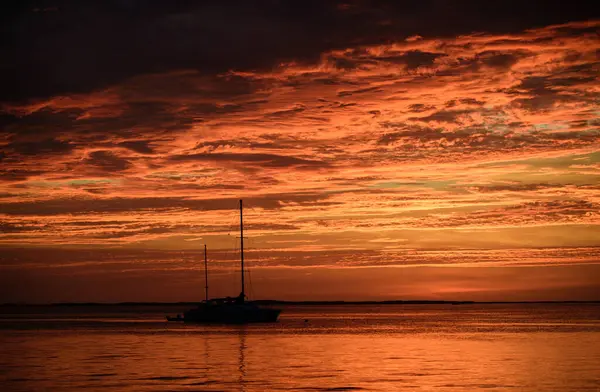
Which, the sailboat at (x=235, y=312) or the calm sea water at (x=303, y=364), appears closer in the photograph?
the calm sea water at (x=303, y=364)

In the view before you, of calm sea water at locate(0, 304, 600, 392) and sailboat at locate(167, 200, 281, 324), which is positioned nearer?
calm sea water at locate(0, 304, 600, 392)

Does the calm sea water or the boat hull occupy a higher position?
the boat hull

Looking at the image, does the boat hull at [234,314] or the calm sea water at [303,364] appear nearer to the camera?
the calm sea water at [303,364]

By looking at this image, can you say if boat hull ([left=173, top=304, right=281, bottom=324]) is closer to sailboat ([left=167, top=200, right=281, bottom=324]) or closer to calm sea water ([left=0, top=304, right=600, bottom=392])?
sailboat ([left=167, top=200, right=281, bottom=324])

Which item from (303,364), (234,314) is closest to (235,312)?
(234,314)

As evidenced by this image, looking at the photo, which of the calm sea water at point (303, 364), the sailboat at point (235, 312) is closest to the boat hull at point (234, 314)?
the sailboat at point (235, 312)

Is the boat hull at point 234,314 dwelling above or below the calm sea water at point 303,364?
above

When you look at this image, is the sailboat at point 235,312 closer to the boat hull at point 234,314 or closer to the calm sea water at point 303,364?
the boat hull at point 234,314

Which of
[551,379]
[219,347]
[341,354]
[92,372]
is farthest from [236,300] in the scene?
[551,379]

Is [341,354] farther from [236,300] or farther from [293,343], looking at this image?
[236,300]

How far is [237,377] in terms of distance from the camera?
47.4m

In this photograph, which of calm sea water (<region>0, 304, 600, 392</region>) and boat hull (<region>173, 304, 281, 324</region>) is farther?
boat hull (<region>173, 304, 281, 324</region>)

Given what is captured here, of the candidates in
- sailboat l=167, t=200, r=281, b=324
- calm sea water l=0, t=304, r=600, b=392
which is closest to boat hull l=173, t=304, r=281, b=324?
sailboat l=167, t=200, r=281, b=324

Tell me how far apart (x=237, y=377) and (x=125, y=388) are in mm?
7734
